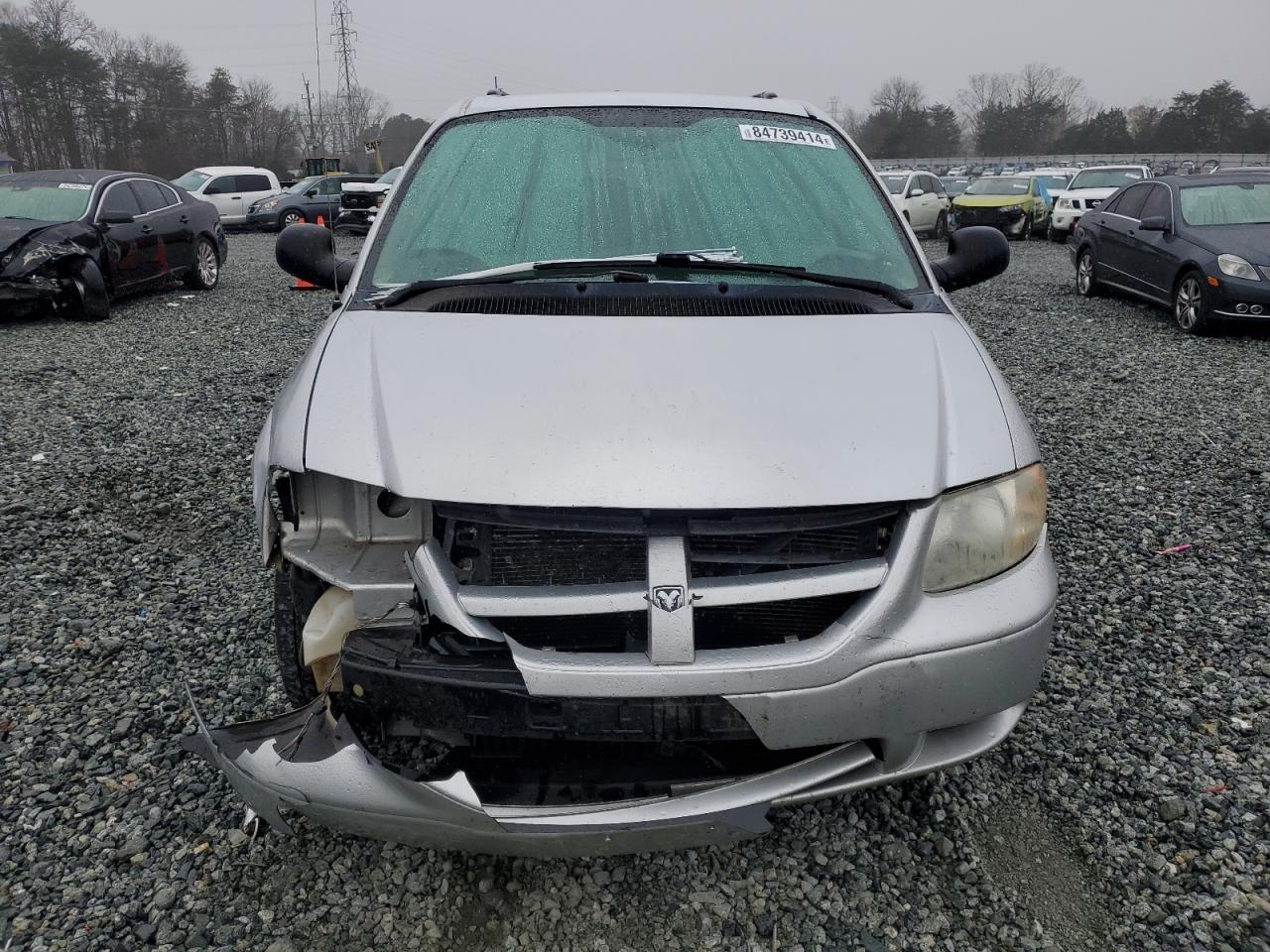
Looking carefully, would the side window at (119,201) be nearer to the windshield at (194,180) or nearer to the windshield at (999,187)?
the windshield at (194,180)

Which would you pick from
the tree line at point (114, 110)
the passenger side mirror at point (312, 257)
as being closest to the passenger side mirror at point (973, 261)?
the passenger side mirror at point (312, 257)

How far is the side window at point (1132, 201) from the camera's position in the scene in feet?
33.4

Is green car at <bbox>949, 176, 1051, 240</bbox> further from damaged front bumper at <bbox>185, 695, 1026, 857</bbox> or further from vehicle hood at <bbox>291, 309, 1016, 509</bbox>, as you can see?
damaged front bumper at <bbox>185, 695, 1026, 857</bbox>

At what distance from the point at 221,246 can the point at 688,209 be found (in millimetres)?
11003

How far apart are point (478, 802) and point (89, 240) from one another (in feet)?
32.7

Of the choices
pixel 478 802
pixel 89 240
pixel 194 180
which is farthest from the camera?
pixel 194 180

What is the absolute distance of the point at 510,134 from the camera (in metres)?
3.15

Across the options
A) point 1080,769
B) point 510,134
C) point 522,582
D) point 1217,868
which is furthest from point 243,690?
point 1217,868

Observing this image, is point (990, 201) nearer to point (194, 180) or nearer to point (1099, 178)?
point (1099, 178)

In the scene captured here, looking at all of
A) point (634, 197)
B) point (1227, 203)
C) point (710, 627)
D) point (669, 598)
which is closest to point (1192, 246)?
point (1227, 203)

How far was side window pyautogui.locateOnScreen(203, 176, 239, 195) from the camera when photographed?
2362 centimetres

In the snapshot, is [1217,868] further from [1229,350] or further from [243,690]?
[1229,350]

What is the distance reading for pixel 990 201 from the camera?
1967 cm

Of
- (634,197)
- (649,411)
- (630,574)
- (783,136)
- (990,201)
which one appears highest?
(783,136)
